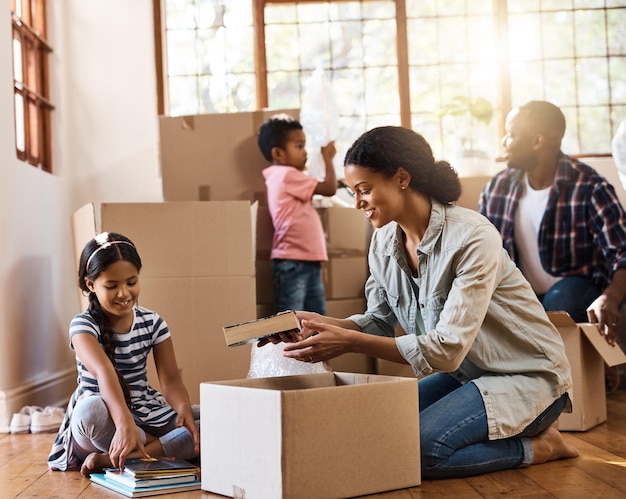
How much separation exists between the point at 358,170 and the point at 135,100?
6.76 ft

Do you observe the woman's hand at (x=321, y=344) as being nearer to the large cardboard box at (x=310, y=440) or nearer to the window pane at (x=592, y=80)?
the large cardboard box at (x=310, y=440)

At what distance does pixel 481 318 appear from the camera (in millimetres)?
1619

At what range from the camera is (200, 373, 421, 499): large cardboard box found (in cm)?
141

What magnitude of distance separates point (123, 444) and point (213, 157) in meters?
1.48

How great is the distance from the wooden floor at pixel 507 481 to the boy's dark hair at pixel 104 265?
273 millimetres

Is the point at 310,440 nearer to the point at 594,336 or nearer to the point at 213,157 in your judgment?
the point at 594,336

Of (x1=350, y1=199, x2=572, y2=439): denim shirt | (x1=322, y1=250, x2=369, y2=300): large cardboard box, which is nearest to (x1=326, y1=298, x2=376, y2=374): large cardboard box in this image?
(x1=322, y1=250, x2=369, y2=300): large cardboard box

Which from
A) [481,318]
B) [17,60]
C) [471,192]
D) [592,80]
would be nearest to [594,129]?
[592,80]

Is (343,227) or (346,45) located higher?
(346,45)

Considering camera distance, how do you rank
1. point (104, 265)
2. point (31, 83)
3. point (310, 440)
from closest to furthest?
1. point (310, 440)
2. point (104, 265)
3. point (31, 83)

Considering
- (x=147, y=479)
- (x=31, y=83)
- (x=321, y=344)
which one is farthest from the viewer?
(x=31, y=83)

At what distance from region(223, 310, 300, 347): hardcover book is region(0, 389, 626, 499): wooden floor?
0.31m

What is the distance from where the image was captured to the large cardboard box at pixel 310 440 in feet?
4.63

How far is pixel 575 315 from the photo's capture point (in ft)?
8.55
